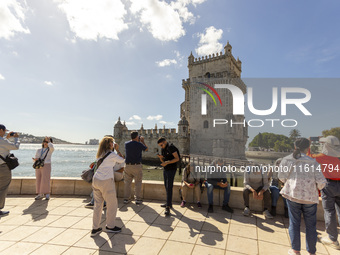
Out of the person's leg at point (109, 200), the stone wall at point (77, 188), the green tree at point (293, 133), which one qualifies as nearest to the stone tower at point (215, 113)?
the green tree at point (293, 133)

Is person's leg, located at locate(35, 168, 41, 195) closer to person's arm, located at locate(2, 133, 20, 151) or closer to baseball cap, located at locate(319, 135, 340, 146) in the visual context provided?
person's arm, located at locate(2, 133, 20, 151)

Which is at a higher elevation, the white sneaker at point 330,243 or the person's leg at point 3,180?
the person's leg at point 3,180

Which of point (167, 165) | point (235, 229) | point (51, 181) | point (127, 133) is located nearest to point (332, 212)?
point (235, 229)

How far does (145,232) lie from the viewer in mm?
3637

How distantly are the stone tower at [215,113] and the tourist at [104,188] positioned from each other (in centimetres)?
2327

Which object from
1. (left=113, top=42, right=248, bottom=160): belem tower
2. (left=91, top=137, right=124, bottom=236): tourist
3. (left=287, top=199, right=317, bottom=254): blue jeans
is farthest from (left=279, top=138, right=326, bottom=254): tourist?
(left=113, top=42, right=248, bottom=160): belem tower

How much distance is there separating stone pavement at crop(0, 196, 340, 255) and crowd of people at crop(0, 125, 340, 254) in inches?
11.0

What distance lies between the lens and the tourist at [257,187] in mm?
4535

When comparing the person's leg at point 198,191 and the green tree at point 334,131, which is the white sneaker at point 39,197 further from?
the green tree at point 334,131

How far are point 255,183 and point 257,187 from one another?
4.4 inches

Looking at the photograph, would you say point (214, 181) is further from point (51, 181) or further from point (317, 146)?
point (51, 181)

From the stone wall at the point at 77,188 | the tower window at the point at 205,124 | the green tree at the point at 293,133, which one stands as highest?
the tower window at the point at 205,124

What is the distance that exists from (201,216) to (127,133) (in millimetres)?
33482

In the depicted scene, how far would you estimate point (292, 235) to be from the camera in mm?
2986
